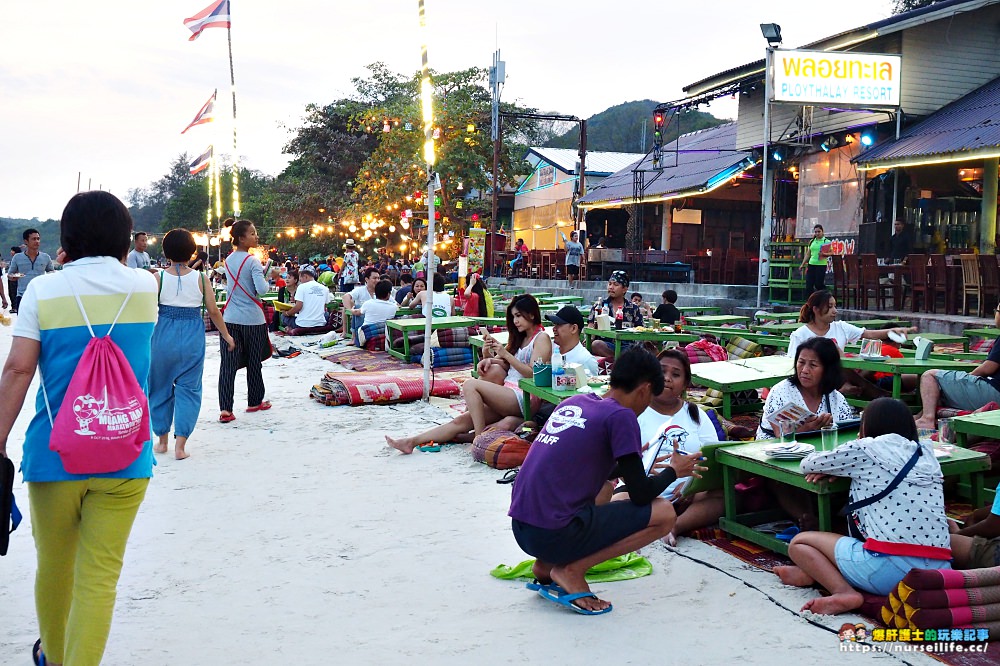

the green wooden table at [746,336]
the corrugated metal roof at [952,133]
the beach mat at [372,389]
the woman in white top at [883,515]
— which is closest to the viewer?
the woman in white top at [883,515]

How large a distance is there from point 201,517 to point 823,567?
11.7 feet

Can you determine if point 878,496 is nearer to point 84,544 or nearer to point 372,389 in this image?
point 84,544

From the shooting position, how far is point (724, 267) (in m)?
19.5

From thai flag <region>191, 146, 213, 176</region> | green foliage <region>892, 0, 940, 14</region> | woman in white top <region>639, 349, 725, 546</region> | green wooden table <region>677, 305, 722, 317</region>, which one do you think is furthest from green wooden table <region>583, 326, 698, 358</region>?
green foliage <region>892, 0, 940, 14</region>

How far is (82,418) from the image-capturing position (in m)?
2.67

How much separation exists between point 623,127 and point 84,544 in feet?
263

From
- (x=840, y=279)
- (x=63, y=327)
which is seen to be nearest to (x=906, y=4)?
(x=840, y=279)

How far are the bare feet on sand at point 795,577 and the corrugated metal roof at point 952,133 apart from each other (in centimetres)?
1229

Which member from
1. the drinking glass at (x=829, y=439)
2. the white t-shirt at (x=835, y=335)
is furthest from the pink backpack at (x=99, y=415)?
the white t-shirt at (x=835, y=335)

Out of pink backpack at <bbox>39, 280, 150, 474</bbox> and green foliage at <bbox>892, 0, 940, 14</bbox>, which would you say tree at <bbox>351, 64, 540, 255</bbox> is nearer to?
green foliage at <bbox>892, 0, 940, 14</bbox>

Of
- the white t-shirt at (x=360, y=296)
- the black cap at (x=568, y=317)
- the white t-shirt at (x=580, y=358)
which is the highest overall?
the black cap at (x=568, y=317)

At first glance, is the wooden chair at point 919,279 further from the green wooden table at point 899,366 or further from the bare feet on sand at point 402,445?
the bare feet on sand at point 402,445

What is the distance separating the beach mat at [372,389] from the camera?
362 inches

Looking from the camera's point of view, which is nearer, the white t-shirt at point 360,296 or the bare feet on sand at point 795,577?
the bare feet on sand at point 795,577
